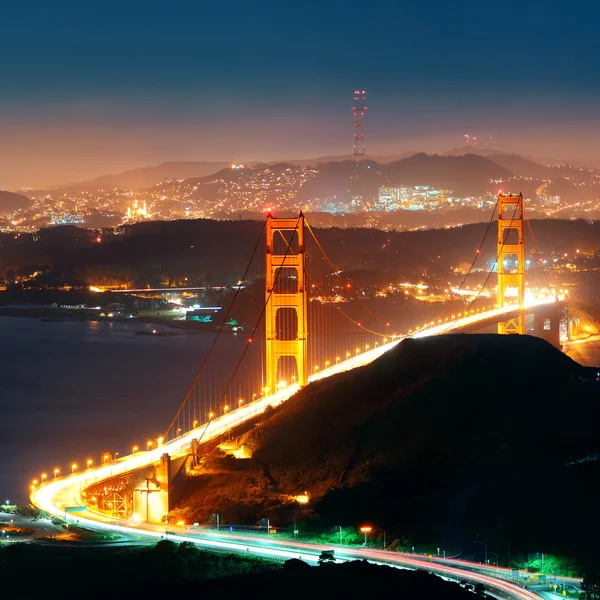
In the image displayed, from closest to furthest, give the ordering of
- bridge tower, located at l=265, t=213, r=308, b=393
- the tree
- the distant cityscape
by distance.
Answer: the tree < bridge tower, located at l=265, t=213, r=308, b=393 < the distant cityscape

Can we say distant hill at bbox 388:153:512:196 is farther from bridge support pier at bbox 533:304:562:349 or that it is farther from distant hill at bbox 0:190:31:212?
bridge support pier at bbox 533:304:562:349

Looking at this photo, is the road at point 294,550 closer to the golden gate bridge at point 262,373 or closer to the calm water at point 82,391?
the golden gate bridge at point 262,373

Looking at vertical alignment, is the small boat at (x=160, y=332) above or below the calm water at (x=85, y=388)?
above

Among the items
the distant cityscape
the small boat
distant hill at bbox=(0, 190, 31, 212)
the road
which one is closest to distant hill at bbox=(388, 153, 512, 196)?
the distant cityscape

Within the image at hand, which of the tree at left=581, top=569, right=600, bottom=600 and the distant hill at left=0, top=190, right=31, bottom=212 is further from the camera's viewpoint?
the distant hill at left=0, top=190, right=31, bottom=212

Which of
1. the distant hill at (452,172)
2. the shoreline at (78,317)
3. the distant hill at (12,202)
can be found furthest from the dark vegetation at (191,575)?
the distant hill at (12,202)

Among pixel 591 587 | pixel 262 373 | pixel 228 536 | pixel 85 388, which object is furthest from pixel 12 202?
pixel 591 587

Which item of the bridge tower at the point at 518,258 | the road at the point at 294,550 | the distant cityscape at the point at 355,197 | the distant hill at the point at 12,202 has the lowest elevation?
the road at the point at 294,550

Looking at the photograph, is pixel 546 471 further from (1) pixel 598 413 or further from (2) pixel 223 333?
(2) pixel 223 333
